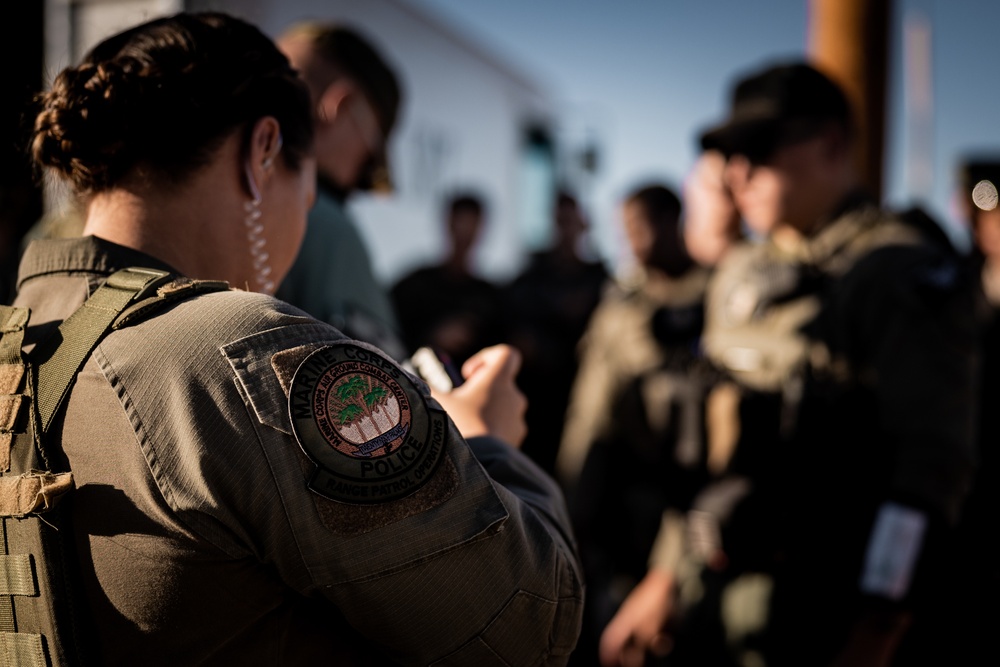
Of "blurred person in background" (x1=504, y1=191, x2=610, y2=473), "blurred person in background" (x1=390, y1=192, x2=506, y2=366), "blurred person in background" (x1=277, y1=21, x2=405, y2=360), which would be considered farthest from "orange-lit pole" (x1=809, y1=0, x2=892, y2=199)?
"blurred person in background" (x1=277, y1=21, x2=405, y2=360)

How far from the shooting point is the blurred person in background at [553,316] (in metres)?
4.82

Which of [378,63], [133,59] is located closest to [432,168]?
[378,63]

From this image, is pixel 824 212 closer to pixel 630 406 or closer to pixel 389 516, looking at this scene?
pixel 630 406

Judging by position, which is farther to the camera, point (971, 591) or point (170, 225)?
point (971, 591)

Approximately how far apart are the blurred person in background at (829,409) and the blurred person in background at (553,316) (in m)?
2.33

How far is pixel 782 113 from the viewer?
2496 millimetres

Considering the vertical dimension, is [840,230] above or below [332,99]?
below

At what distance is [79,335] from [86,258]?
151 millimetres

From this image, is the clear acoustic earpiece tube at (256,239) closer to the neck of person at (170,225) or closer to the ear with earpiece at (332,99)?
the neck of person at (170,225)

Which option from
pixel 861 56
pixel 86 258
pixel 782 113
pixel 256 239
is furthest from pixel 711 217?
pixel 86 258

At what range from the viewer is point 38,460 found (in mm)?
933

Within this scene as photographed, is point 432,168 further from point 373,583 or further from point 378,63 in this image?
point 373,583

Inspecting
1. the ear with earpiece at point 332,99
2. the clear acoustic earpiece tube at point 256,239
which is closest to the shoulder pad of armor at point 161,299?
the clear acoustic earpiece tube at point 256,239

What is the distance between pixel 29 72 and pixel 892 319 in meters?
3.85
